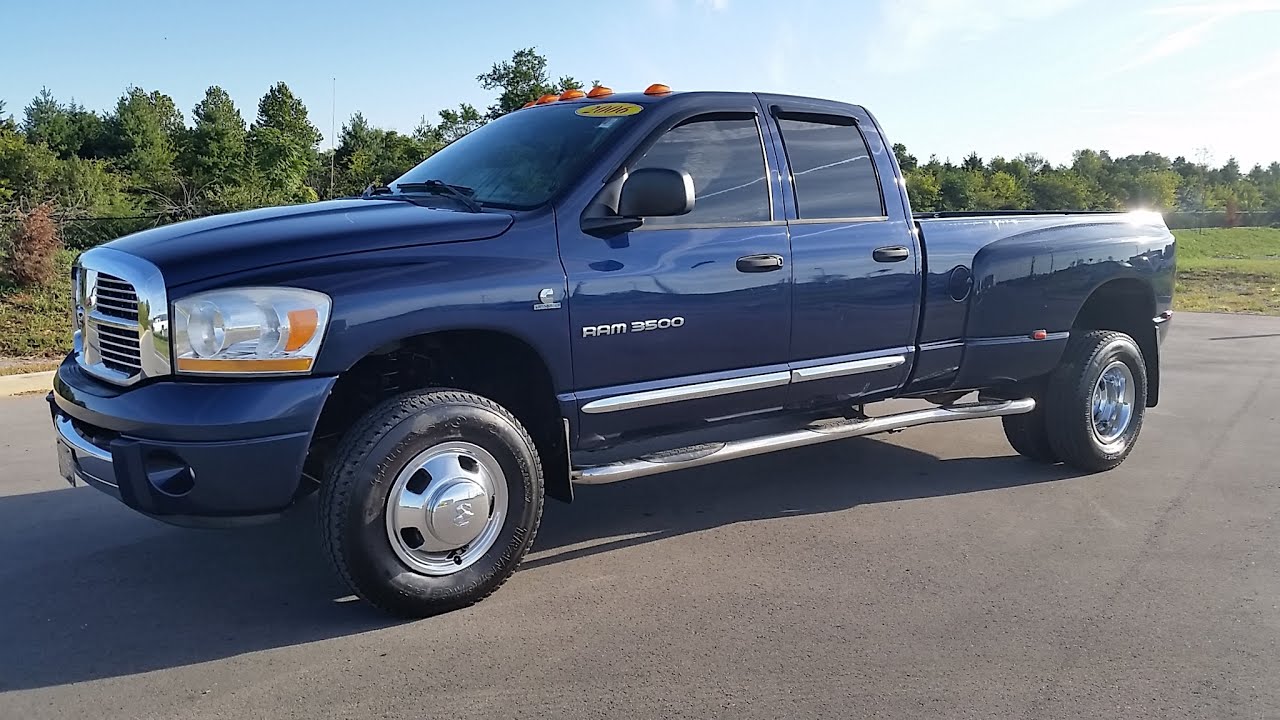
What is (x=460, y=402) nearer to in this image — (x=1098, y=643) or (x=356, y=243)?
(x=356, y=243)

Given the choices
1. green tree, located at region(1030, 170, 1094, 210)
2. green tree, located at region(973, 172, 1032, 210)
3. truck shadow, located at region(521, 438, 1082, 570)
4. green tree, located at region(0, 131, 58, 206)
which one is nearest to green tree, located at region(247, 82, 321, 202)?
green tree, located at region(0, 131, 58, 206)

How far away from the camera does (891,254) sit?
495cm

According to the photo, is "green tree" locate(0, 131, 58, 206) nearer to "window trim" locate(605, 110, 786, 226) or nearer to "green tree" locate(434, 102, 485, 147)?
"green tree" locate(434, 102, 485, 147)

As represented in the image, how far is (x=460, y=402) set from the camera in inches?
146

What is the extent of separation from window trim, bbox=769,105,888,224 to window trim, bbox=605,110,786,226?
0.37 ft

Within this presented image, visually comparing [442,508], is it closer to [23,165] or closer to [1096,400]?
[1096,400]

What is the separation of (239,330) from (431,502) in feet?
2.97

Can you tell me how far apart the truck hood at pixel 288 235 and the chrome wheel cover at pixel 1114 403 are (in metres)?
4.04

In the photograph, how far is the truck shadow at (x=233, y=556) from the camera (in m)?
3.47

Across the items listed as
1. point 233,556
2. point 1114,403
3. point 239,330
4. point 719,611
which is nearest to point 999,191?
point 1114,403

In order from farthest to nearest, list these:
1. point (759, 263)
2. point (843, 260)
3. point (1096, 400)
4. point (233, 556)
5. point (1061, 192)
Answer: point (1061, 192) < point (1096, 400) < point (843, 260) < point (759, 263) < point (233, 556)

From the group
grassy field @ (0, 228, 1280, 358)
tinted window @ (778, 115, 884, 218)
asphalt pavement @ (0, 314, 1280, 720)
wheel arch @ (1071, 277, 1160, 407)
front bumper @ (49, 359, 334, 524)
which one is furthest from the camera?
grassy field @ (0, 228, 1280, 358)

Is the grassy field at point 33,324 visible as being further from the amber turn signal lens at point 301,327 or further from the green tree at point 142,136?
the green tree at point 142,136

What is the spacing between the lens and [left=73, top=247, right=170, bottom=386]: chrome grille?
11.1 ft
